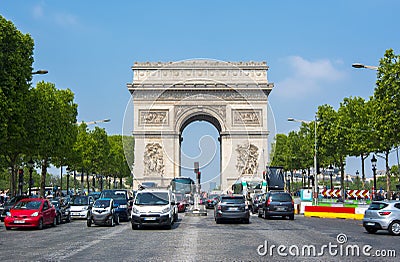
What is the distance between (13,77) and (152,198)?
530 inches

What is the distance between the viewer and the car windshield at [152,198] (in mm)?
25516

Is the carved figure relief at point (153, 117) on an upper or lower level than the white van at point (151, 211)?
upper

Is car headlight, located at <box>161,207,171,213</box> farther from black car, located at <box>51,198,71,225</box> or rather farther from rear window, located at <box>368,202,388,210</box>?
rear window, located at <box>368,202,388,210</box>

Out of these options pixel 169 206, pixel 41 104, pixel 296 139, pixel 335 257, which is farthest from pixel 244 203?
pixel 296 139

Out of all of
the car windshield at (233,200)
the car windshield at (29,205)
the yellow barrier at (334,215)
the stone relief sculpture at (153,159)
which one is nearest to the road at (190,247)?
the car windshield at (29,205)

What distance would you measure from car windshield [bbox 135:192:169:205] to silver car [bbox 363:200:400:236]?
8.91 metres

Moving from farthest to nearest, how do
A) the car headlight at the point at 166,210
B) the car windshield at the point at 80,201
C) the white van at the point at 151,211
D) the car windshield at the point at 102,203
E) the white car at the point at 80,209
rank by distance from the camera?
the car windshield at the point at 80,201, the white car at the point at 80,209, the car windshield at the point at 102,203, the car headlight at the point at 166,210, the white van at the point at 151,211

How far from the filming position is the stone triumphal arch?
7488 centimetres

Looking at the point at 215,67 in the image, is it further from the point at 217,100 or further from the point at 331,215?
the point at 331,215

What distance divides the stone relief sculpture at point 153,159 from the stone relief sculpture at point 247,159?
1022 centimetres

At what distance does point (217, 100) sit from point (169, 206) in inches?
2009

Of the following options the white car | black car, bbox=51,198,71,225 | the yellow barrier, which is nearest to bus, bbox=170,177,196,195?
the yellow barrier

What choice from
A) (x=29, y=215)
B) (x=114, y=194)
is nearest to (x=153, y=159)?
(x=114, y=194)

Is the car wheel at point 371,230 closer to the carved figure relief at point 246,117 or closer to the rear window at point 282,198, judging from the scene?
the rear window at point 282,198
